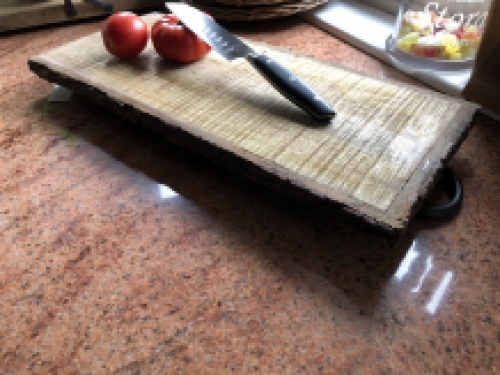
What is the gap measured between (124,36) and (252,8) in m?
0.36

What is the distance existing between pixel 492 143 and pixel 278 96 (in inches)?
14.4

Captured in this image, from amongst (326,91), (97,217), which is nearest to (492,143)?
(326,91)

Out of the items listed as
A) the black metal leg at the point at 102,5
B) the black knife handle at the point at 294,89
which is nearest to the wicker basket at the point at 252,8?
the black metal leg at the point at 102,5

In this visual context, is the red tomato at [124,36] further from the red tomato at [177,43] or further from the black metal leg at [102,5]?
the black metal leg at [102,5]

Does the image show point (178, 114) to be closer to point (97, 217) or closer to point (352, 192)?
point (97, 217)

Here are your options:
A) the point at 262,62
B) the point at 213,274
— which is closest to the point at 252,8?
the point at 262,62

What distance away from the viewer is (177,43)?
73cm

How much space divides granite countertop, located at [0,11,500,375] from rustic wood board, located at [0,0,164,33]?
0.45 meters

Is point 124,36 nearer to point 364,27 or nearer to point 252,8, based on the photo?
point 252,8

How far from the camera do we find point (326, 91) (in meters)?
0.68

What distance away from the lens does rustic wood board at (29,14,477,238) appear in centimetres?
52

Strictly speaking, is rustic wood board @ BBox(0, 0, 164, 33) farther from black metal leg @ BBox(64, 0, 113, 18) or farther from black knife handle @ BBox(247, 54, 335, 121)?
black knife handle @ BBox(247, 54, 335, 121)

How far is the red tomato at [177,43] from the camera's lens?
0.73 m

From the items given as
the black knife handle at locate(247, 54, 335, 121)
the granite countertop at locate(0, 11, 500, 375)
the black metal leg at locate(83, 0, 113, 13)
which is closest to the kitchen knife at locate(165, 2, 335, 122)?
the black knife handle at locate(247, 54, 335, 121)
